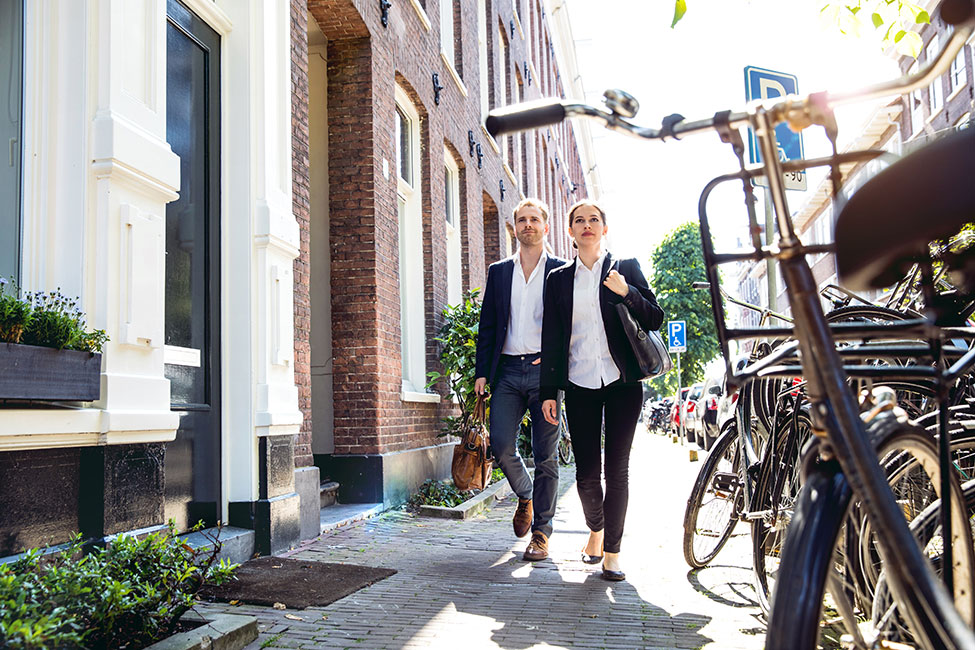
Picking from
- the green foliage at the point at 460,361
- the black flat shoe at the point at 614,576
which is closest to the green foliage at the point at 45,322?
the black flat shoe at the point at 614,576

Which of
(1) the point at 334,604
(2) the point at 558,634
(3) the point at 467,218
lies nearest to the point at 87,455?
(1) the point at 334,604

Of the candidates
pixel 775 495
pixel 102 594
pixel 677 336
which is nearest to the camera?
pixel 102 594

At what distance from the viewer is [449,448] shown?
1030 centimetres

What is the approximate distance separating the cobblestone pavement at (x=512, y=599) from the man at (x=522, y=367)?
368 mm

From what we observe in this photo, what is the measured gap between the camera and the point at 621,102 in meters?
1.77

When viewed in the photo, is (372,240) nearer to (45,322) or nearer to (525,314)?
(525,314)

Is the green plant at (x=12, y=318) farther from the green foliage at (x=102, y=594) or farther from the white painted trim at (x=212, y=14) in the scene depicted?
the white painted trim at (x=212, y=14)

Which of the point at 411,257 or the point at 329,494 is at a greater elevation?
the point at 411,257

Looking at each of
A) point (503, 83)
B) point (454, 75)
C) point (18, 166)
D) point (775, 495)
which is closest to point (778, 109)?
point (775, 495)

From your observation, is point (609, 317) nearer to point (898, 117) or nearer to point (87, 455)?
point (87, 455)

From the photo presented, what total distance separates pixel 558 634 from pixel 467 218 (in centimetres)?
949

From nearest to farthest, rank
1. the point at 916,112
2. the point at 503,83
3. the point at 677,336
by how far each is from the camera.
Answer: the point at 503,83 < the point at 677,336 < the point at 916,112

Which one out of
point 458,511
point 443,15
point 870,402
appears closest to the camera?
point 870,402

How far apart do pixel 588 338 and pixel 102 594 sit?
282 cm
